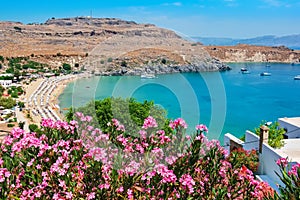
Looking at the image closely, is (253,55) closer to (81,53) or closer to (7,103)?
(81,53)

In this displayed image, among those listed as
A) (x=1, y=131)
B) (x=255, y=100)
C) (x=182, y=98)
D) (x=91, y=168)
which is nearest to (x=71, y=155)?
(x=91, y=168)

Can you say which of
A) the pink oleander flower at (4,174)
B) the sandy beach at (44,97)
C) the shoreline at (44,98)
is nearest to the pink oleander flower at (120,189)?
the pink oleander flower at (4,174)

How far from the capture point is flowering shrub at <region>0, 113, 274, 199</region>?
2652 millimetres

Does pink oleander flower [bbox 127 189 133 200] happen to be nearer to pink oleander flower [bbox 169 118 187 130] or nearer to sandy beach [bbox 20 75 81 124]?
pink oleander flower [bbox 169 118 187 130]

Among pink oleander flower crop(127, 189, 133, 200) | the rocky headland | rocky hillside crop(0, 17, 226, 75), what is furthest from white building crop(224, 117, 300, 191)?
the rocky headland

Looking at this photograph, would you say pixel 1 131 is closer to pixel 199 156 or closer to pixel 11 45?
pixel 199 156

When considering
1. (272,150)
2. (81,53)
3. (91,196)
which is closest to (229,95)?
(81,53)

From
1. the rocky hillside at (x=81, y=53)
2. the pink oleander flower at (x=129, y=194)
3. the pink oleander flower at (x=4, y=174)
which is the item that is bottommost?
the pink oleander flower at (x=129, y=194)

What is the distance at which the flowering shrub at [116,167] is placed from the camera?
2.65 m

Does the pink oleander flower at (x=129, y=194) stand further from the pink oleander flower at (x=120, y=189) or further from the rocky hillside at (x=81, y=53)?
the rocky hillside at (x=81, y=53)

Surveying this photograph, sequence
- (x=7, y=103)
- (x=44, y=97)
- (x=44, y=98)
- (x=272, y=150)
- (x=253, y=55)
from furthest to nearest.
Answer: (x=253, y=55)
(x=44, y=97)
(x=44, y=98)
(x=7, y=103)
(x=272, y=150)

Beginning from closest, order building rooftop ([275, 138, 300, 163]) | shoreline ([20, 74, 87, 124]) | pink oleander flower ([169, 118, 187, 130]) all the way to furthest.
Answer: pink oleander flower ([169, 118, 187, 130]) < building rooftop ([275, 138, 300, 163]) < shoreline ([20, 74, 87, 124])

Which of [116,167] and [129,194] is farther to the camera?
[116,167]

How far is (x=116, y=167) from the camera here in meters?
2.82
